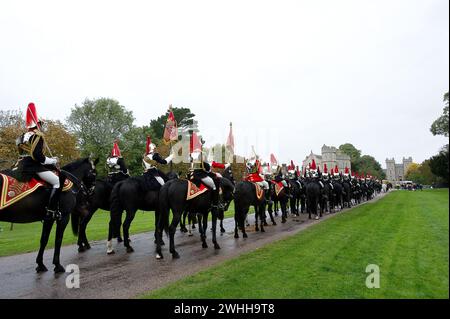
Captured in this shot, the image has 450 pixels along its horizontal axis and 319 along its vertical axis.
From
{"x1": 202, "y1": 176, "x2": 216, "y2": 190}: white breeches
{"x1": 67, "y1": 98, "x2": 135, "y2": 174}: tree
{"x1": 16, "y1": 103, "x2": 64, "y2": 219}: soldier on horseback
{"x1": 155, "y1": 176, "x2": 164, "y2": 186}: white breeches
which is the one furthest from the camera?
{"x1": 67, "y1": 98, "x2": 135, "y2": 174}: tree

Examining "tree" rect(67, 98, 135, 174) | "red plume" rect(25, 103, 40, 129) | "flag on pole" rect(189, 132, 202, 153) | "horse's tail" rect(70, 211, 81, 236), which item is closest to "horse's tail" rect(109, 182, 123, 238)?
"horse's tail" rect(70, 211, 81, 236)

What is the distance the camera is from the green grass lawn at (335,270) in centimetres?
612

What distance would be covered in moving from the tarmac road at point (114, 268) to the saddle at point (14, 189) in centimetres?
197

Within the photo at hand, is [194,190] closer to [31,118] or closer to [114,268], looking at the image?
[114,268]

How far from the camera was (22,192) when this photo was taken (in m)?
8.74

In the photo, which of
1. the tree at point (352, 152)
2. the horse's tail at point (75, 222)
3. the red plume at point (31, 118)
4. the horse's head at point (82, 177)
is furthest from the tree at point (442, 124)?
the tree at point (352, 152)

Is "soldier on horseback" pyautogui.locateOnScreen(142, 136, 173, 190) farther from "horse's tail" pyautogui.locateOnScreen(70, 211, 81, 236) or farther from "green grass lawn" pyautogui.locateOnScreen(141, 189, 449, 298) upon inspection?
"green grass lawn" pyautogui.locateOnScreen(141, 189, 449, 298)

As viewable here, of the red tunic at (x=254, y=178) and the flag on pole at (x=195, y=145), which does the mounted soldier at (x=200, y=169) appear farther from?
the red tunic at (x=254, y=178)

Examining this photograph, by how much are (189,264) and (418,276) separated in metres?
5.79

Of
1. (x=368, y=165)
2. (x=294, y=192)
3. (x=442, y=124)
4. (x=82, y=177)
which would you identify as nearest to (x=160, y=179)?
(x=82, y=177)

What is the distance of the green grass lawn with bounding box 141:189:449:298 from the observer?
612 cm

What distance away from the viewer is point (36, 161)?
9.08m

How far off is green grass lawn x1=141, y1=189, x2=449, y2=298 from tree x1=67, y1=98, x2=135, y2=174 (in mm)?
54515
